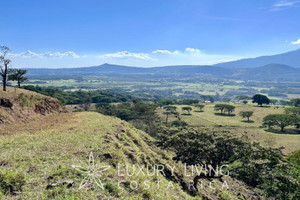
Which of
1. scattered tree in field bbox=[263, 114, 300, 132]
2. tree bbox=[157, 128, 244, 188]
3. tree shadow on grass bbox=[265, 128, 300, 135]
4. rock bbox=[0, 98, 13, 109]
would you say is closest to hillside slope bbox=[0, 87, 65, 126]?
rock bbox=[0, 98, 13, 109]

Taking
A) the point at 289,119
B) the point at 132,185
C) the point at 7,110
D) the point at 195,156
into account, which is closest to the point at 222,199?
the point at 195,156

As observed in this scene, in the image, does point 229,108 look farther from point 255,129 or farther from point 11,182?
point 11,182

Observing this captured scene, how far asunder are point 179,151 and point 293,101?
584 ft

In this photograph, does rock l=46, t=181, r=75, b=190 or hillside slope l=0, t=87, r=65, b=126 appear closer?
rock l=46, t=181, r=75, b=190

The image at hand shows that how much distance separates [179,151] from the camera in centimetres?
2131

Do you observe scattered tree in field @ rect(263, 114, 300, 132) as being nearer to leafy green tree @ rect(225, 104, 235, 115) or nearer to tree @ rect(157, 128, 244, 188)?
leafy green tree @ rect(225, 104, 235, 115)

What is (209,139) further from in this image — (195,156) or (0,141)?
(0,141)

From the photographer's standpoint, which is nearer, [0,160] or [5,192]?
[5,192]

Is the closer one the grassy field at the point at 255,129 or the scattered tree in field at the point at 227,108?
the grassy field at the point at 255,129

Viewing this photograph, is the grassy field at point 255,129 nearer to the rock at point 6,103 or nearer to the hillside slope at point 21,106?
the hillside slope at point 21,106

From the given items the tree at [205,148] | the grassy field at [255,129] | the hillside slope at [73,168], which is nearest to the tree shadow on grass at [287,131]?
the grassy field at [255,129]

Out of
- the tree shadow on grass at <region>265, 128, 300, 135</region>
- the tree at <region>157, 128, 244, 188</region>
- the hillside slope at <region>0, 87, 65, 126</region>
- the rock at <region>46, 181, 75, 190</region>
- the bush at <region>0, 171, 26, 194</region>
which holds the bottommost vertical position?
the tree shadow on grass at <region>265, 128, 300, 135</region>

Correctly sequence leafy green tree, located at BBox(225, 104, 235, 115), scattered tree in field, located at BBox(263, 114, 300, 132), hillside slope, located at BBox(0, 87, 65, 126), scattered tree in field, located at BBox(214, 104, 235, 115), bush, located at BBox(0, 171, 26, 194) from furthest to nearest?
scattered tree in field, located at BBox(214, 104, 235, 115), leafy green tree, located at BBox(225, 104, 235, 115), scattered tree in field, located at BBox(263, 114, 300, 132), hillside slope, located at BBox(0, 87, 65, 126), bush, located at BBox(0, 171, 26, 194)

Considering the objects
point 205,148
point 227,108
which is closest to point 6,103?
point 205,148
